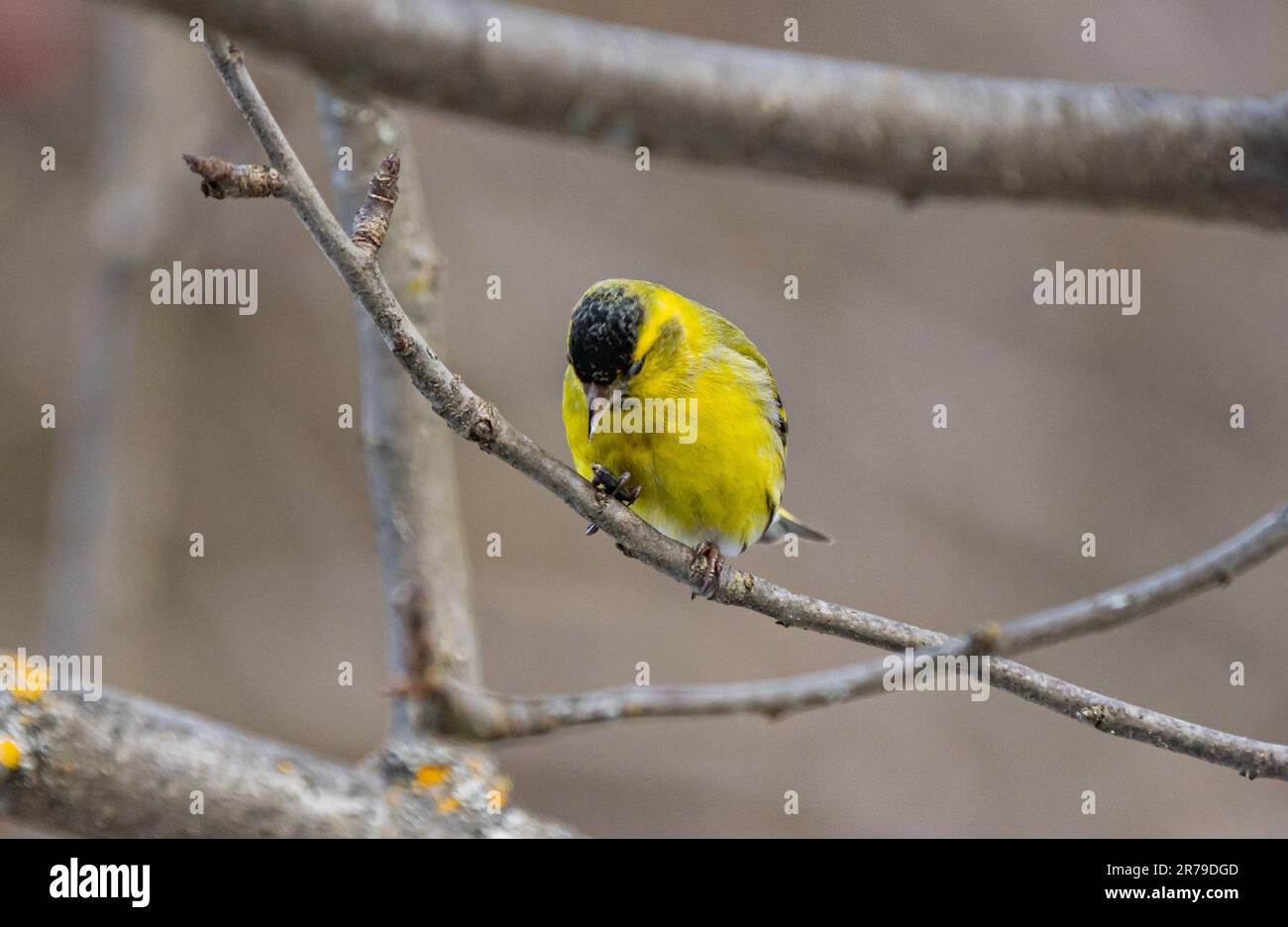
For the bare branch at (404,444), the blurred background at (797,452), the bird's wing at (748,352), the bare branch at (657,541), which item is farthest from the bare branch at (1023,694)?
the blurred background at (797,452)

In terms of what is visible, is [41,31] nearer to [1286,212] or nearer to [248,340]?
[248,340]

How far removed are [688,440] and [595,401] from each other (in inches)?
9.8

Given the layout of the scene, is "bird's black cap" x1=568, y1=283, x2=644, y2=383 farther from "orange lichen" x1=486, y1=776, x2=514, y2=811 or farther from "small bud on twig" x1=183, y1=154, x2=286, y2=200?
"small bud on twig" x1=183, y1=154, x2=286, y2=200

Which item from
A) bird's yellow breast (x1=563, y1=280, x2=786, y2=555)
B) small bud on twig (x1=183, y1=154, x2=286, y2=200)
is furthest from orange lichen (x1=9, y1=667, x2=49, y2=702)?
bird's yellow breast (x1=563, y1=280, x2=786, y2=555)

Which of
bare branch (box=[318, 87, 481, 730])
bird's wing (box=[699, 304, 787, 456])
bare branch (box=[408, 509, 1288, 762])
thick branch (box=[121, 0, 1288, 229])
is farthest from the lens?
bird's wing (box=[699, 304, 787, 456])

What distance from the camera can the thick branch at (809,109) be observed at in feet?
6.04

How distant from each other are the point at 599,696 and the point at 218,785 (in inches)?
26.6

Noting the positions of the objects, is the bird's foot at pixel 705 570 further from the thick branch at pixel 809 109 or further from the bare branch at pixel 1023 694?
the thick branch at pixel 809 109

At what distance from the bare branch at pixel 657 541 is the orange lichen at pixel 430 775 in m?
0.63

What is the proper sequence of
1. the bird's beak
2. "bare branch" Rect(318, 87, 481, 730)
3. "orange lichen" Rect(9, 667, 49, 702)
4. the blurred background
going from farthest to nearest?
the blurred background, the bird's beak, "bare branch" Rect(318, 87, 481, 730), "orange lichen" Rect(9, 667, 49, 702)

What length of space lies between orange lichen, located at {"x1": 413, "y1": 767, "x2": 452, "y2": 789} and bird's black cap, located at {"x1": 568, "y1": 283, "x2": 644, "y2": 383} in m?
0.96

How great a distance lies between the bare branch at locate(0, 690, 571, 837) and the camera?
204cm

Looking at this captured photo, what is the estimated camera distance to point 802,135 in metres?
2.23

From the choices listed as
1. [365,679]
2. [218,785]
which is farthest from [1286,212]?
[365,679]
